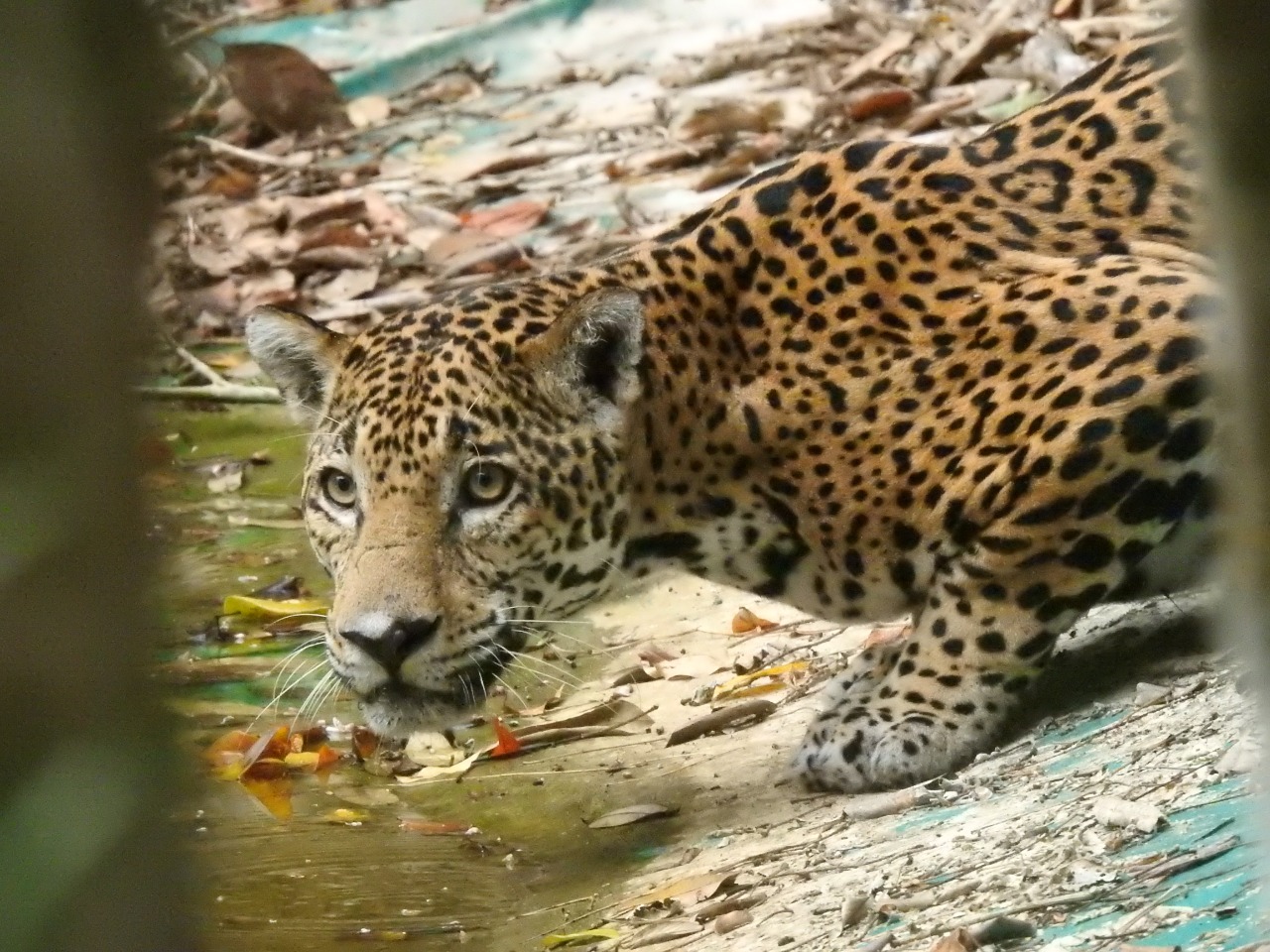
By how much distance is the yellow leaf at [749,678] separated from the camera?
6750 millimetres

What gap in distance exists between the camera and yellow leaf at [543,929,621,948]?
16.4 ft

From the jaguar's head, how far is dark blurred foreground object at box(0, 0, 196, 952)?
397 centimetres

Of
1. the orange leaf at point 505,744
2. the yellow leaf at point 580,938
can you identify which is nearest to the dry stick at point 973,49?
the orange leaf at point 505,744

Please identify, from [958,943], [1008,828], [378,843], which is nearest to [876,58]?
[378,843]

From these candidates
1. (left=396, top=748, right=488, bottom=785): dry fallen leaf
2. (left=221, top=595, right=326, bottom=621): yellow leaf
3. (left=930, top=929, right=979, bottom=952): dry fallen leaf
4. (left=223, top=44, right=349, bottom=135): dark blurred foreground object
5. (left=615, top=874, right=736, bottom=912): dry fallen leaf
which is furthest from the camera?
(left=223, top=44, right=349, bottom=135): dark blurred foreground object

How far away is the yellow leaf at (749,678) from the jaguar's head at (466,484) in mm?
1024

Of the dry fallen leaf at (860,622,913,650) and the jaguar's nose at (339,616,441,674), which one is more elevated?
the jaguar's nose at (339,616,441,674)

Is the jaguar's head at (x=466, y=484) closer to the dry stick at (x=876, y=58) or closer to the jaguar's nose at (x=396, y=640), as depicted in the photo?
the jaguar's nose at (x=396, y=640)

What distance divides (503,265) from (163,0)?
9320 millimetres

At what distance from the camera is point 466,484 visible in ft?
18.2

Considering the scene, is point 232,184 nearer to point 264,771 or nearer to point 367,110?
point 367,110

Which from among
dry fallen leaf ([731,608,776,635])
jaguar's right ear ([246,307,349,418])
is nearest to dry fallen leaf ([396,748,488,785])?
dry fallen leaf ([731,608,776,635])

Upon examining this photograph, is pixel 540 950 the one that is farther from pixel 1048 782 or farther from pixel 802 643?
pixel 802 643

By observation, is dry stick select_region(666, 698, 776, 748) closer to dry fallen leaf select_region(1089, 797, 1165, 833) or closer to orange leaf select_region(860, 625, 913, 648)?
orange leaf select_region(860, 625, 913, 648)
